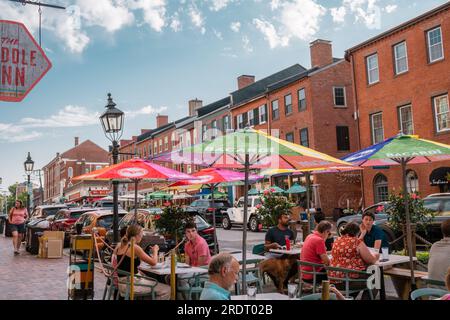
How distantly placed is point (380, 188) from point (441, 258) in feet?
70.4

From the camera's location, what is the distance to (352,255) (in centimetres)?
617

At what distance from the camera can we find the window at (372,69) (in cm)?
2612

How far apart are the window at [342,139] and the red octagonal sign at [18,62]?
29.3m

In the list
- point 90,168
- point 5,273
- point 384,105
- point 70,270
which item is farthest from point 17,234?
point 90,168

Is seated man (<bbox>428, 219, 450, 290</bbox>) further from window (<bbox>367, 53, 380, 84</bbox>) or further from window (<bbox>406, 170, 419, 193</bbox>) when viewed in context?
window (<bbox>367, 53, 380, 84</bbox>)

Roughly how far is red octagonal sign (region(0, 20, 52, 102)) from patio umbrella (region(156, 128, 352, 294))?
2.22m

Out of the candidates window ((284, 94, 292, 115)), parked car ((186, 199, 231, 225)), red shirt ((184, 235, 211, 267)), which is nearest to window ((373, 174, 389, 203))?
parked car ((186, 199, 231, 225))

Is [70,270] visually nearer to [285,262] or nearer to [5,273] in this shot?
[285,262]

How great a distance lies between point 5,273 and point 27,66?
315 inches

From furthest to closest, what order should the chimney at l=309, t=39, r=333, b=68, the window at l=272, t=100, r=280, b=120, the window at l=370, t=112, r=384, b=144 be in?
1. the window at l=272, t=100, r=280, b=120
2. the chimney at l=309, t=39, r=333, b=68
3. the window at l=370, t=112, r=384, b=144

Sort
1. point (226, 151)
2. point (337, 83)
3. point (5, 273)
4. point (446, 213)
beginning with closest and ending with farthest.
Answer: point (226, 151) → point (5, 273) → point (446, 213) → point (337, 83)

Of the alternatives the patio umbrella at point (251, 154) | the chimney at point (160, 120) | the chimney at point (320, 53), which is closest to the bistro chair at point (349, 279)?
the patio umbrella at point (251, 154)

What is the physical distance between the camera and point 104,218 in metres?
14.9

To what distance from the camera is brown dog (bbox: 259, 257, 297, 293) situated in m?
7.83
